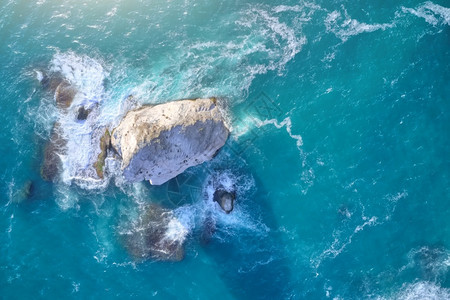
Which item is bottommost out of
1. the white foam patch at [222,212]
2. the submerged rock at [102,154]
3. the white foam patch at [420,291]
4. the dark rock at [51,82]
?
the white foam patch at [420,291]

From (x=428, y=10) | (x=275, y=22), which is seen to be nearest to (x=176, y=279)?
(x=275, y=22)

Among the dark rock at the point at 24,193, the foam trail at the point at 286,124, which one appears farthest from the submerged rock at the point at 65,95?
the foam trail at the point at 286,124

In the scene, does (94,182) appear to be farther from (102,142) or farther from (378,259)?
(378,259)

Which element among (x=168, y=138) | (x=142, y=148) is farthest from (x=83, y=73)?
(x=168, y=138)

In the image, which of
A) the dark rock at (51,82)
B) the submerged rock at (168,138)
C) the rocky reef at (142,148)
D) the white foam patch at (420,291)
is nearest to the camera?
the submerged rock at (168,138)

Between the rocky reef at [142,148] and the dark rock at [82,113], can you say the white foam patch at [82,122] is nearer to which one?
the rocky reef at [142,148]

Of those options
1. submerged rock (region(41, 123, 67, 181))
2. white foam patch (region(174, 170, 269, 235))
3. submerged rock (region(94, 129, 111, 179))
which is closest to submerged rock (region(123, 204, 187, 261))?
white foam patch (region(174, 170, 269, 235))

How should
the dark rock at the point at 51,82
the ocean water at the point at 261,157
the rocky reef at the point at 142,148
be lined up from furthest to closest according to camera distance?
the dark rock at the point at 51,82 < the ocean water at the point at 261,157 < the rocky reef at the point at 142,148
